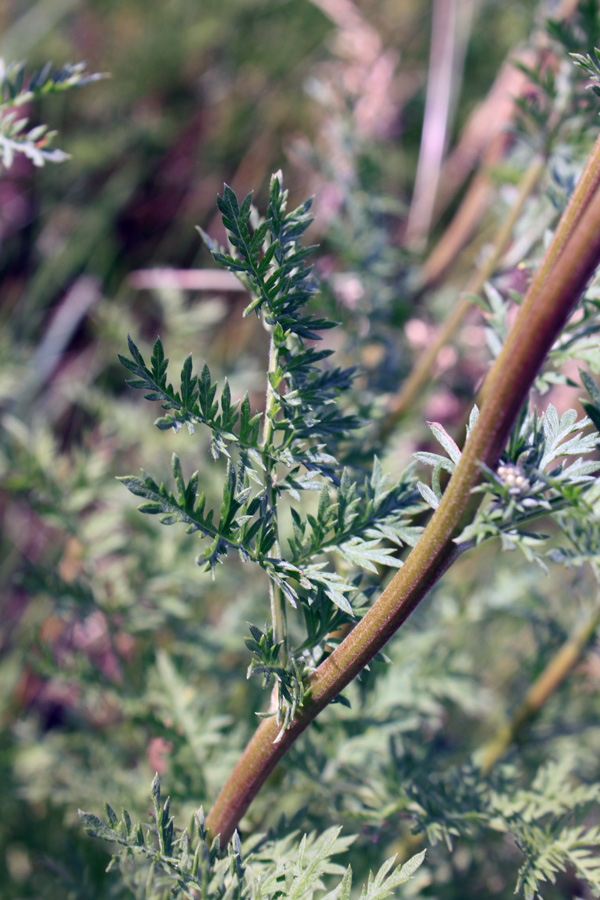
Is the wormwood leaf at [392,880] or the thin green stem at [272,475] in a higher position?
the thin green stem at [272,475]

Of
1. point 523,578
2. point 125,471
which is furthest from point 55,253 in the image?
point 523,578

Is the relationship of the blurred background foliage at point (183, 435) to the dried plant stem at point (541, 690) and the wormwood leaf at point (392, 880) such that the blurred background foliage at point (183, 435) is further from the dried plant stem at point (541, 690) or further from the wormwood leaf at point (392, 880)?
the wormwood leaf at point (392, 880)

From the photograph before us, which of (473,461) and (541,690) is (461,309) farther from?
(473,461)

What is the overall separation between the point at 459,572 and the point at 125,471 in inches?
41.7

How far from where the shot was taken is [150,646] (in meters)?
1.35

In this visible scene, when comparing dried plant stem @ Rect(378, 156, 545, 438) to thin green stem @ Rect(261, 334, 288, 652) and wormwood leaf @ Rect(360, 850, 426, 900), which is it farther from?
wormwood leaf @ Rect(360, 850, 426, 900)

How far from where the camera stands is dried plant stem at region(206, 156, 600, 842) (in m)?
0.53

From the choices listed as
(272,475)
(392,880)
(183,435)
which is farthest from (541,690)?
(183,435)

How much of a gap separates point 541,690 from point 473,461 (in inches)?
34.0

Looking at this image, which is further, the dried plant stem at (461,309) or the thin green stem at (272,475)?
the dried plant stem at (461,309)

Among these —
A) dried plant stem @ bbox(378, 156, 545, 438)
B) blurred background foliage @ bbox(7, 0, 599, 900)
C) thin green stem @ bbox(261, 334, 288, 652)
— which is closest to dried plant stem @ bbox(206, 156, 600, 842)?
thin green stem @ bbox(261, 334, 288, 652)

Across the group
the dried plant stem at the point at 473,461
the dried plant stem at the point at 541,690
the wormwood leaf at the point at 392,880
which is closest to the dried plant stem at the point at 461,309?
the dried plant stem at the point at 541,690

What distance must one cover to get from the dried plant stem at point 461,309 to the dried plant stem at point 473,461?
0.66 meters

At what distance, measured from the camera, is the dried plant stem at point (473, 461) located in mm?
535
